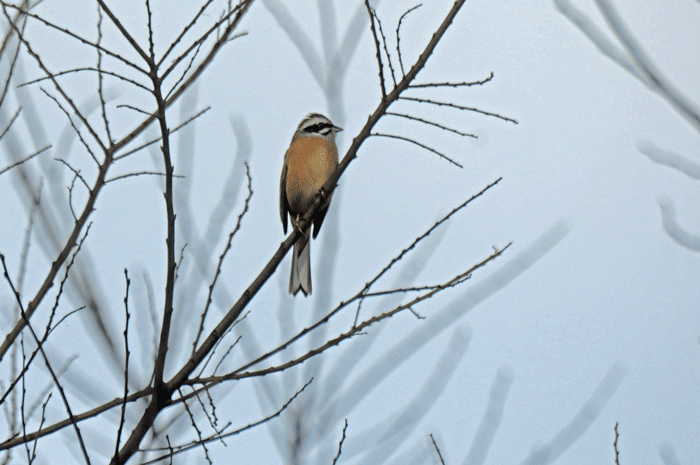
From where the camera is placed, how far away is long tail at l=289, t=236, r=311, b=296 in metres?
4.98

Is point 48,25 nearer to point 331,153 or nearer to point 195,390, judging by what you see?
point 195,390

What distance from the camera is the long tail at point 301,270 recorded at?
4.98 m

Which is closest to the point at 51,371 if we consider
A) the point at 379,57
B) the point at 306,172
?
the point at 379,57

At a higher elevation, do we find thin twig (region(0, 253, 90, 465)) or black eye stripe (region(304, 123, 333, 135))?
black eye stripe (region(304, 123, 333, 135))

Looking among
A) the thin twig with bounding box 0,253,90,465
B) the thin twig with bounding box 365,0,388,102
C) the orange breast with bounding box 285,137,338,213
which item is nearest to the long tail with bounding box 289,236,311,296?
the orange breast with bounding box 285,137,338,213

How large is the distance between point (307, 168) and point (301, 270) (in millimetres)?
959

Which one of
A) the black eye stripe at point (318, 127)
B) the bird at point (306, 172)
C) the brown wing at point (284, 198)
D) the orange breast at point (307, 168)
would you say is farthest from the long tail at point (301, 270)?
the black eye stripe at point (318, 127)

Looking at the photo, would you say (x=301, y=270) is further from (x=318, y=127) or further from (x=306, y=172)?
(x=318, y=127)

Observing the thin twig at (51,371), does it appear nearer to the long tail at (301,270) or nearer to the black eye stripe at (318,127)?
the long tail at (301,270)

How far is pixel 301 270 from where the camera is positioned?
16.7 ft

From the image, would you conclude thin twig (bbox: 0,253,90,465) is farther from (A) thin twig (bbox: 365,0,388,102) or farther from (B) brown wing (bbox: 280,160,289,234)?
(B) brown wing (bbox: 280,160,289,234)

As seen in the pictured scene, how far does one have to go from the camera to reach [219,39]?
2.80 meters

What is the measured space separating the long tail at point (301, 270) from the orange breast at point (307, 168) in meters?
0.41

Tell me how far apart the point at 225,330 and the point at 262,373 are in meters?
0.21
